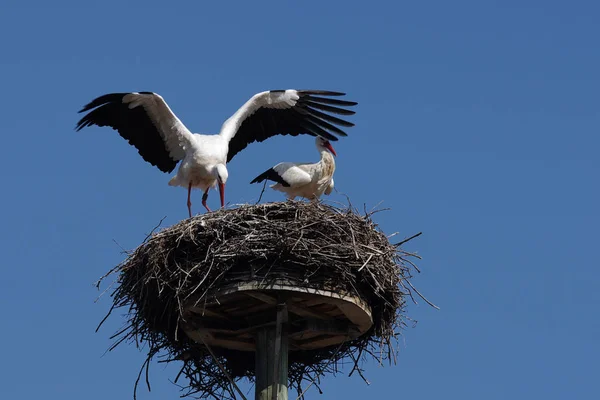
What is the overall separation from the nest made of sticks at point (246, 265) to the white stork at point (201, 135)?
7.77 ft

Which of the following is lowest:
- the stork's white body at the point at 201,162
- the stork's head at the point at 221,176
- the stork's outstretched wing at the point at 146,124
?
the stork's head at the point at 221,176

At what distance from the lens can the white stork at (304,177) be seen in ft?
36.3

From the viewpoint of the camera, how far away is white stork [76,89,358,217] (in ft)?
36.7

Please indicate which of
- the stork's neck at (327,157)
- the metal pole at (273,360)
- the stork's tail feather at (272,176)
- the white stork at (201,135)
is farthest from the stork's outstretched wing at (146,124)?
the metal pole at (273,360)

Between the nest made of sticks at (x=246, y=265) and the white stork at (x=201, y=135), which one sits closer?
the nest made of sticks at (x=246, y=265)

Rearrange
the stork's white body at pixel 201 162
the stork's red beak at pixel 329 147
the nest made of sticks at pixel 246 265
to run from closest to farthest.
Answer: the nest made of sticks at pixel 246 265
the stork's white body at pixel 201 162
the stork's red beak at pixel 329 147

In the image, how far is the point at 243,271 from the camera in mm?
8391

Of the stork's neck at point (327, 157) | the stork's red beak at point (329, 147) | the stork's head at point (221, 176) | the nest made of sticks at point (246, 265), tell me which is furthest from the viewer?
the stork's red beak at point (329, 147)

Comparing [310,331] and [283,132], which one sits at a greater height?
[283,132]

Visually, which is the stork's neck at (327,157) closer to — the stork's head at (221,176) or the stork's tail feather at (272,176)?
the stork's tail feather at (272,176)

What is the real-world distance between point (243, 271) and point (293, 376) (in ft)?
4.50

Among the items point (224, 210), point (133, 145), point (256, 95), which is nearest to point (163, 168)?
point (133, 145)

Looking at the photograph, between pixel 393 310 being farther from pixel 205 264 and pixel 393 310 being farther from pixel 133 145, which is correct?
pixel 133 145

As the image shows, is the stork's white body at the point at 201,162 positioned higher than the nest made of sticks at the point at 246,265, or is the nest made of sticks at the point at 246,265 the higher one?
the stork's white body at the point at 201,162
